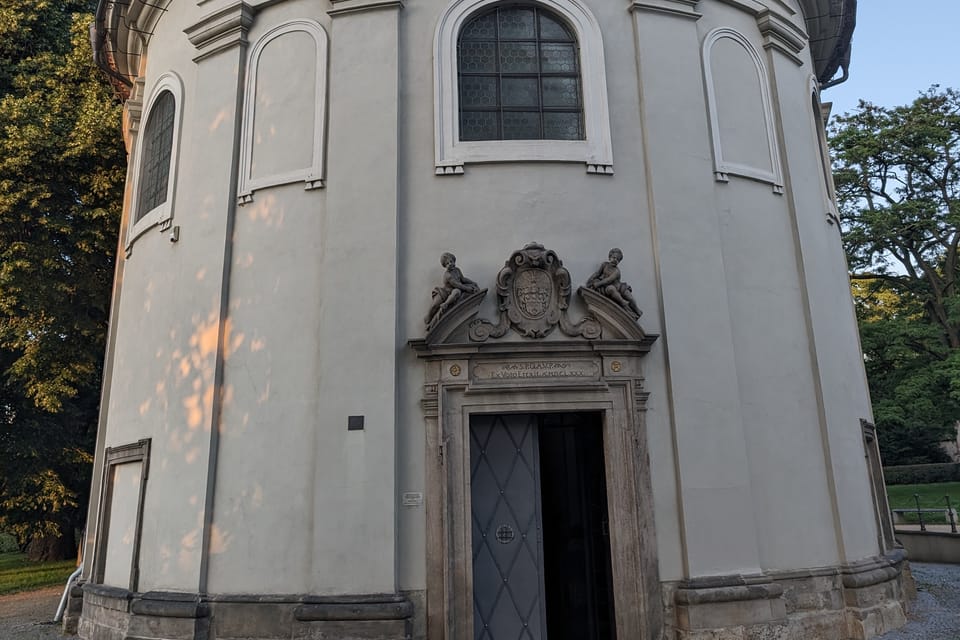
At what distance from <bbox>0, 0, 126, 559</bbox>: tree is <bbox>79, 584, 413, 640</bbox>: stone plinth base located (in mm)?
7763

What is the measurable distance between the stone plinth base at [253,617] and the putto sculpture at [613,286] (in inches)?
159

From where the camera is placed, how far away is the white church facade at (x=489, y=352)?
838 cm

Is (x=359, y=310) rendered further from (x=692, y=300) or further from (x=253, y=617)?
(x=692, y=300)

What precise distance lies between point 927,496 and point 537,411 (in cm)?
2415

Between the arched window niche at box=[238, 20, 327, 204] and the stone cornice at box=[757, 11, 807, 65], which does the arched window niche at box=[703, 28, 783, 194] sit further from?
the arched window niche at box=[238, 20, 327, 204]

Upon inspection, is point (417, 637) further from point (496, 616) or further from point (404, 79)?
point (404, 79)

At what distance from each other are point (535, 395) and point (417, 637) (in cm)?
288

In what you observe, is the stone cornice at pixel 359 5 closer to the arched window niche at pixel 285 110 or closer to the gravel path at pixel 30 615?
the arched window niche at pixel 285 110

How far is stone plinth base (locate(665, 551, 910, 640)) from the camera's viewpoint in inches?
318

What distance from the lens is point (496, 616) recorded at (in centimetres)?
841

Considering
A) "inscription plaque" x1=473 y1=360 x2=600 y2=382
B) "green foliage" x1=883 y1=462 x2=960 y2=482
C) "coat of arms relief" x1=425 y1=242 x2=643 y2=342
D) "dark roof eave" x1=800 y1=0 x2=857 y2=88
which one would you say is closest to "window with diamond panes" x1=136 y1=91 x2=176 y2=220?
"coat of arms relief" x1=425 y1=242 x2=643 y2=342

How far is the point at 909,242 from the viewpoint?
2491cm

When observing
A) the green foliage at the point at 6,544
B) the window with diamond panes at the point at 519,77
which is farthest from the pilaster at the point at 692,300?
the green foliage at the point at 6,544

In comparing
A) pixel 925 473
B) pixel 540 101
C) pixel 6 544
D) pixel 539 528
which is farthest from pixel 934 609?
pixel 6 544
